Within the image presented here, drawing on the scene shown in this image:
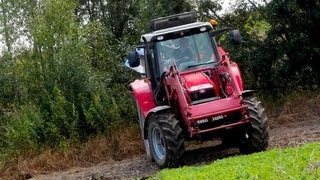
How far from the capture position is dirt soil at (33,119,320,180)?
11.0 meters

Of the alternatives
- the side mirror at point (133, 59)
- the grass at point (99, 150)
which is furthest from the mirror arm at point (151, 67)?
the grass at point (99, 150)

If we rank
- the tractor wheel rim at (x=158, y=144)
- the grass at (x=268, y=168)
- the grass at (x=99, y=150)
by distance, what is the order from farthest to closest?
the grass at (x=99, y=150)
the tractor wheel rim at (x=158, y=144)
the grass at (x=268, y=168)

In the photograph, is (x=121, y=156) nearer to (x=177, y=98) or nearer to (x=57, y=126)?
(x=57, y=126)

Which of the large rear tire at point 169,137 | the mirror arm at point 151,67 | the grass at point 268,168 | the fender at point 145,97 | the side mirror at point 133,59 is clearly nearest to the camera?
the grass at point 268,168

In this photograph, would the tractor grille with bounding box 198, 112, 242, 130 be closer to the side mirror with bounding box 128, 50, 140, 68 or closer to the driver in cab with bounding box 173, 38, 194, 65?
the driver in cab with bounding box 173, 38, 194, 65

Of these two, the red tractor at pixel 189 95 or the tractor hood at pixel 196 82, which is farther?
the tractor hood at pixel 196 82

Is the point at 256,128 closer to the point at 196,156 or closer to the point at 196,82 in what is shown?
the point at 196,82

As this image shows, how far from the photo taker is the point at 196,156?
472 inches

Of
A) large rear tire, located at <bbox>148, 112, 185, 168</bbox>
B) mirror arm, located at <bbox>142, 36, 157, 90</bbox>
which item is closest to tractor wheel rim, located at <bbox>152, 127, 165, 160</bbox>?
large rear tire, located at <bbox>148, 112, 185, 168</bbox>

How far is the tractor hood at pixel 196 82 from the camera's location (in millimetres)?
10609

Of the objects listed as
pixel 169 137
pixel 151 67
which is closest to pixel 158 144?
pixel 169 137

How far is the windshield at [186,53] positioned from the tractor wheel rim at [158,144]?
1231mm

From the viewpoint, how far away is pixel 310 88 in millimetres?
17781

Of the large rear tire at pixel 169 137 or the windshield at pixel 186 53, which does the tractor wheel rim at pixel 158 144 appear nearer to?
the large rear tire at pixel 169 137
